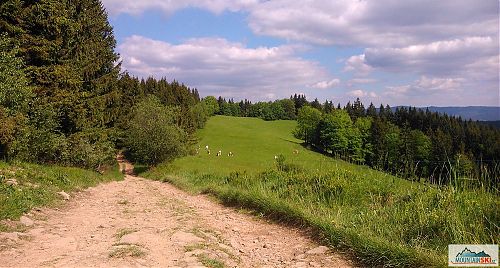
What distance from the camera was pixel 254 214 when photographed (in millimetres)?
9164

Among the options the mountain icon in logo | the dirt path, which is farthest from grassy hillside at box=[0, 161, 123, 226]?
the mountain icon in logo

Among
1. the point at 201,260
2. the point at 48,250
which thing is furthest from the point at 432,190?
the point at 48,250

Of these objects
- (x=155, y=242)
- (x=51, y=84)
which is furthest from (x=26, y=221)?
(x=51, y=84)

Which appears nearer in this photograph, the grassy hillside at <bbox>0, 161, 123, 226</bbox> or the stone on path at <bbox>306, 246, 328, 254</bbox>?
the stone on path at <bbox>306, 246, 328, 254</bbox>

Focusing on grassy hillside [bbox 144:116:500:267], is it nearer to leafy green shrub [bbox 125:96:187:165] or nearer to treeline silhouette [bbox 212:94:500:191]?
treeline silhouette [bbox 212:94:500:191]

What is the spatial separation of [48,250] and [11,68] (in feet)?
38.2

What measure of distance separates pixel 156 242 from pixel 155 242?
0.02m

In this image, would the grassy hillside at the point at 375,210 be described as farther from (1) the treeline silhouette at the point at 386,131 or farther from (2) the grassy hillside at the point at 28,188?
(1) the treeline silhouette at the point at 386,131

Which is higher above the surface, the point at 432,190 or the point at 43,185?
the point at 432,190

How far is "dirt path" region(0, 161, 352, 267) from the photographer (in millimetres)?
5199

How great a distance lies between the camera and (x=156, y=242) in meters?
6.09

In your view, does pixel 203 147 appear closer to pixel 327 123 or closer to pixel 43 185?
pixel 327 123

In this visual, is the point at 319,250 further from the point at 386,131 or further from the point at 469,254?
the point at 386,131

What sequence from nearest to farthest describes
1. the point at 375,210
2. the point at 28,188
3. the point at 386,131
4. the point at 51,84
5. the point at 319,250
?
the point at 319,250 → the point at 375,210 → the point at 28,188 → the point at 51,84 → the point at 386,131
